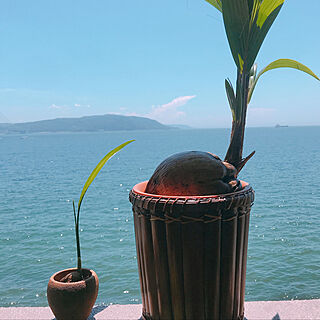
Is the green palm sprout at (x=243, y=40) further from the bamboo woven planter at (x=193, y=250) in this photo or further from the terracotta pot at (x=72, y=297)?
the terracotta pot at (x=72, y=297)

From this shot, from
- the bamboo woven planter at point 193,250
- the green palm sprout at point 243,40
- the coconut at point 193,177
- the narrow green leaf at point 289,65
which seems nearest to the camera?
the bamboo woven planter at point 193,250

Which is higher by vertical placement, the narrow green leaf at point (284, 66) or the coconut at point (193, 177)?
the narrow green leaf at point (284, 66)

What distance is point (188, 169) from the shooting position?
63.1 inches

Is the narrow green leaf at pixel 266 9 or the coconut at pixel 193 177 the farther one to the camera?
the narrow green leaf at pixel 266 9

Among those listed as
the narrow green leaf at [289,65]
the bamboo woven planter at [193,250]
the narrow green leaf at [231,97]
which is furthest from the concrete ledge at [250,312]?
the narrow green leaf at [289,65]

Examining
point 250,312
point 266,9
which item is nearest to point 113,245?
point 250,312

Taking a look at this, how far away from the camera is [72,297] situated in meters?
1.70

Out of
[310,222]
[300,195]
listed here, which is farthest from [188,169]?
[300,195]

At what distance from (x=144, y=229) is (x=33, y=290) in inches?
156

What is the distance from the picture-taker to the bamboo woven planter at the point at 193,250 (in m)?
1.43

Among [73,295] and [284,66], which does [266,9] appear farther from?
[73,295]

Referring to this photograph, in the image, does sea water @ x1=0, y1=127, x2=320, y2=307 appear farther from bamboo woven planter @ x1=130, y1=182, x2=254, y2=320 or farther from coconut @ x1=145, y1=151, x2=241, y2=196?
coconut @ x1=145, y1=151, x2=241, y2=196

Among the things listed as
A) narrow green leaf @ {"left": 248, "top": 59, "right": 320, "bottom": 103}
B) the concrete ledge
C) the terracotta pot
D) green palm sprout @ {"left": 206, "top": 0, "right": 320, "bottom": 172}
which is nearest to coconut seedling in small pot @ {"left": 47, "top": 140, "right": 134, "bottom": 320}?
the terracotta pot

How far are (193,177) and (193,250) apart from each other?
0.31 m
